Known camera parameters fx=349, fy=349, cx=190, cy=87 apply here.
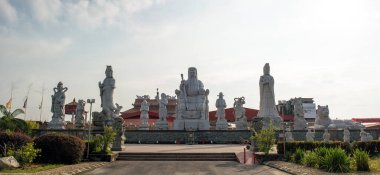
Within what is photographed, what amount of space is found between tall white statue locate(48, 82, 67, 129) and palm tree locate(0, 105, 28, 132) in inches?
204

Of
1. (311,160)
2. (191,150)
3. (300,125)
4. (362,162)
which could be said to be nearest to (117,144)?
(191,150)

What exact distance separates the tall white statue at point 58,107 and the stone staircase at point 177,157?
1509cm

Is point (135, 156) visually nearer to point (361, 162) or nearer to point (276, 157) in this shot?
point (276, 157)

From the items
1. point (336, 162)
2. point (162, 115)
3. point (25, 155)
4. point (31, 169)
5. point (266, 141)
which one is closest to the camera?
point (336, 162)

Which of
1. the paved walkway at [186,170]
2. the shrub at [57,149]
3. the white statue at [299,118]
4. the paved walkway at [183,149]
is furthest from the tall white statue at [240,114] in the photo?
the shrub at [57,149]

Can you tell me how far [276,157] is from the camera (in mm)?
16422

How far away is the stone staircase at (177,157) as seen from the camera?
17.4 meters

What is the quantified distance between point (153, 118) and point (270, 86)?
72.1 feet

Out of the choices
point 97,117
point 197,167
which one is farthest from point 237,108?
point 197,167

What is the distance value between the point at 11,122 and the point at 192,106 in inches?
577

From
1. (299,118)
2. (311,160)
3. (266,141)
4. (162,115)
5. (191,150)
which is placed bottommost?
(191,150)

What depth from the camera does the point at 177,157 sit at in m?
17.7

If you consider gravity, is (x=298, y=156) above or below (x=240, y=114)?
below

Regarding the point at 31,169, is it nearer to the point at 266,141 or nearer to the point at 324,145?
the point at 266,141
